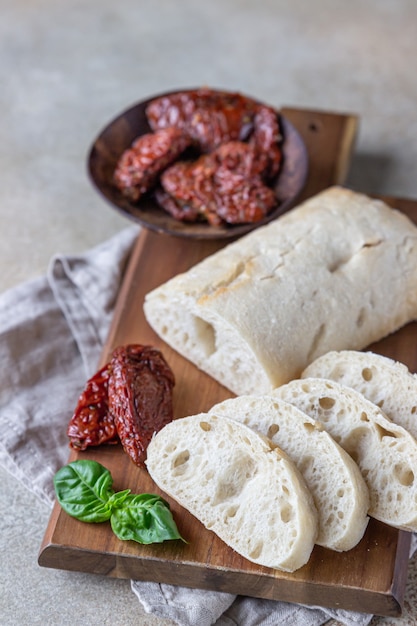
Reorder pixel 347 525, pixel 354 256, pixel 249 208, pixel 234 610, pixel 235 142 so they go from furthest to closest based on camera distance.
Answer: pixel 235 142 < pixel 249 208 < pixel 354 256 < pixel 234 610 < pixel 347 525

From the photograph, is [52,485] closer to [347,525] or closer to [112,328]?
[112,328]

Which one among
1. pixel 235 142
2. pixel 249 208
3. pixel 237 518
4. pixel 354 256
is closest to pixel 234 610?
pixel 237 518

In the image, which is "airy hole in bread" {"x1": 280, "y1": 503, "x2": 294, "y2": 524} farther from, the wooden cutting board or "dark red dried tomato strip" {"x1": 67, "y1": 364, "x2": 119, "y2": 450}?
"dark red dried tomato strip" {"x1": 67, "y1": 364, "x2": 119, "y2": 450}

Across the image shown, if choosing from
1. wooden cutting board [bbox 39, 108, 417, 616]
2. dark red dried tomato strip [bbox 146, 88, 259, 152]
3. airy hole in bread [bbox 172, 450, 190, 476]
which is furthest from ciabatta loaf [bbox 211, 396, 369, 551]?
dark red dried tomato strip [bbox 146, 88, 259, 152]

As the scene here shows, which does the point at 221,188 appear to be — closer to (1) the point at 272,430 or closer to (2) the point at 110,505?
(1) the point at 272,430

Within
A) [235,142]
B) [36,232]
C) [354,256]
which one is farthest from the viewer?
[36,232]

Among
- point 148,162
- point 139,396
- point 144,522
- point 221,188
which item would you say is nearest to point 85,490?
point 144,522
